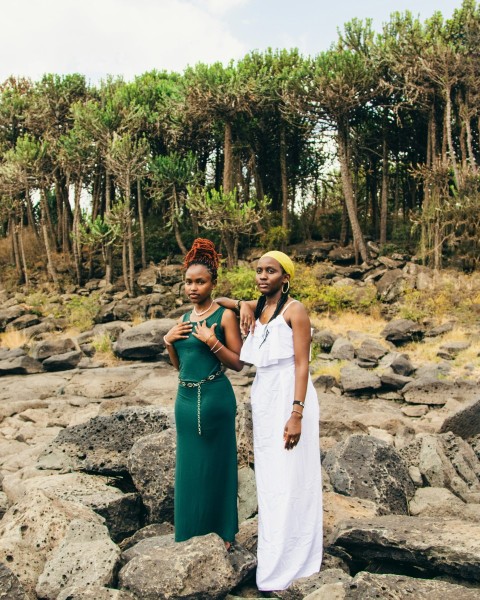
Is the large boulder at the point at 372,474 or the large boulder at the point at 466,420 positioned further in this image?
the large boulder at the point at 466,420

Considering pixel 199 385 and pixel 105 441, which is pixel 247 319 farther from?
pixel 105 441

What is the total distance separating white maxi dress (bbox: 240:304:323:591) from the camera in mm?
3430

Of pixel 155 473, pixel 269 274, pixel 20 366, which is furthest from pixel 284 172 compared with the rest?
pixel 269 274

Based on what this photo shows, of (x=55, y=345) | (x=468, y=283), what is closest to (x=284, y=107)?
(x=468, y=283)

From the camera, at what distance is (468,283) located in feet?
54.4

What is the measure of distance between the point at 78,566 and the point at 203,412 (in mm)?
1146

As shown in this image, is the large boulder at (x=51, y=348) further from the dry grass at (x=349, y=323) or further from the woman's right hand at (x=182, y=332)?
the woman's right hand at (x=182, y=332)

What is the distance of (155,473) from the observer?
4555mm

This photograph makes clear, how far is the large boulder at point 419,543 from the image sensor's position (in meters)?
3.26

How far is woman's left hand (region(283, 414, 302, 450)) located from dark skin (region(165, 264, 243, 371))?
17.4 inches

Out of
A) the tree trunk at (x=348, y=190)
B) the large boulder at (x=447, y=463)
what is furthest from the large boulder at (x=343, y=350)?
the tree trunk at (x=348, y=190)

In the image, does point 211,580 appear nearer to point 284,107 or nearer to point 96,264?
point 284,107

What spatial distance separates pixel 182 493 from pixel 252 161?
72.8 ft

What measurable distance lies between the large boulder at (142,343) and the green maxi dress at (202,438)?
10.6 m
